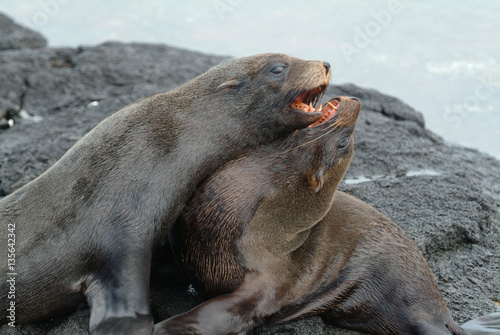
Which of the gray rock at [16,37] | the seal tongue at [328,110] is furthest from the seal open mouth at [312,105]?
the gray rock at [16,37]

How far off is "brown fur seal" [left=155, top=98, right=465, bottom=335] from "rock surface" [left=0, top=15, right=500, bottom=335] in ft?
0.96

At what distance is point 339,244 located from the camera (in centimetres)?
532

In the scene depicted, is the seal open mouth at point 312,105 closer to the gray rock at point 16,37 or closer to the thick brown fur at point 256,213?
the thick brown fur at point 256,213

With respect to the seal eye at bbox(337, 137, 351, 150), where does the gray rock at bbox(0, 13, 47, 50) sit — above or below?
below

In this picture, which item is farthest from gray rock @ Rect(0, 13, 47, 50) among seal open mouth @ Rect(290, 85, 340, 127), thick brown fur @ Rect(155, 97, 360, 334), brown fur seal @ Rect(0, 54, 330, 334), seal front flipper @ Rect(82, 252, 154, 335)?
seal front flipper @ Rect(82, 252, 154, 335)

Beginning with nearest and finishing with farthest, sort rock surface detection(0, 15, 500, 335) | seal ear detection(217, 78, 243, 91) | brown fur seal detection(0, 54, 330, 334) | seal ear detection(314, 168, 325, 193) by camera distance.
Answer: brown fur seal detection(0, 54, 330, 334), seal ear detection(314, 168, 325, 193), seal ear detection(217, 78, 243, 91), rock surface detection(0, 15, 500, 335)

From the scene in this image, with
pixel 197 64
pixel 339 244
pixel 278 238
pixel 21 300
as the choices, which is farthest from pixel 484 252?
pixel 197 64

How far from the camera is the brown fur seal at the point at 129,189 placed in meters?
4.62

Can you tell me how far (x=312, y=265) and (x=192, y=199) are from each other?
121cm

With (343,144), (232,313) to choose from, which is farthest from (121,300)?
(343,144)

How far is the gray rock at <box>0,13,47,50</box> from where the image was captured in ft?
39.1

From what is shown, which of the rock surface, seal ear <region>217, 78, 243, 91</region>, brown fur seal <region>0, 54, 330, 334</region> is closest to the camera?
brown fur seal <region>0, 54, 330, 334</region>

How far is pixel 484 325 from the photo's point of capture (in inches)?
198

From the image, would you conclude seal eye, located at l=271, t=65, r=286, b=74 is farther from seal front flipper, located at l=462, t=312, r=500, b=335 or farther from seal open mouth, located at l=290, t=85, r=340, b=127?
seal front flipper, located at l=462, t=312, r=500, b=335
